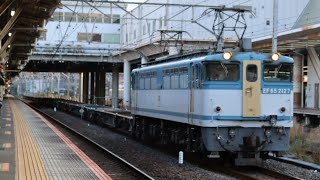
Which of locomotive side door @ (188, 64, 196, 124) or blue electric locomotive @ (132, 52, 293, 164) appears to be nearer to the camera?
blue electric locomotive @ (132, 52, 293, 164)

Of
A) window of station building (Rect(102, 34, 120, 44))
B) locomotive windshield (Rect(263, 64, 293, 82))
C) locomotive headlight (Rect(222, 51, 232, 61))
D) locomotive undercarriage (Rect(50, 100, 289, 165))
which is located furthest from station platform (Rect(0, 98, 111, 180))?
window of station building (Rect(102, 34, 120, 44))

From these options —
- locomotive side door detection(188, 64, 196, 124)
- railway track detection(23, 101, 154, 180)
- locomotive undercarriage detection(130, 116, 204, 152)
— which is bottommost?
railway track detection(23, 101, 154, 180)

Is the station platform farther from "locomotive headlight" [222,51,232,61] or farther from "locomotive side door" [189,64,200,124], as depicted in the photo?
"locomotive headlight" [222,51,232,61]

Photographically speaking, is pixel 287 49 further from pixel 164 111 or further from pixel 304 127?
pixel 164 111

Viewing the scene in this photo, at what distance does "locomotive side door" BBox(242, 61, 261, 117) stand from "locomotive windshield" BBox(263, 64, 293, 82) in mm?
256

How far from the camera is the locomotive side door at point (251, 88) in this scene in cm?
1352

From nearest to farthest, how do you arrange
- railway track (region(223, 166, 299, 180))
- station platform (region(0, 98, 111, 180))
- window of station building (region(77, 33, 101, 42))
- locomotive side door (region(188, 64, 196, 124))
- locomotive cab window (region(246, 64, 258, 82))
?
1. station platform (region(0, 98, 111, 180))
2. railway track (region(223, 166, 299, 180))
3. locomotive cab window (region(246, 64, 258, 82))
4. locomotive side door (region(188, 64, 196, 124))
5. window of station building (region(77, 33, 101, 42))

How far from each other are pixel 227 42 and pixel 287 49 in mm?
5261

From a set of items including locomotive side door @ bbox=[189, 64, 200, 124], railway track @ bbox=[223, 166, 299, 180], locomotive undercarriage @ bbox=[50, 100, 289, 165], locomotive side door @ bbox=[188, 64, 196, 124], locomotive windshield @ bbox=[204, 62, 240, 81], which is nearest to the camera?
railway track @ bbox=[223, 166, 299, 180]

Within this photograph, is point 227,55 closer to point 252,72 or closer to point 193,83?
point 252,72

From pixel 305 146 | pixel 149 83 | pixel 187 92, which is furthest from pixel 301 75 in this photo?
pixel 187 92

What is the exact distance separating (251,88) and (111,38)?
56.0 meters

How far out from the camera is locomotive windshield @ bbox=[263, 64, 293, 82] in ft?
45.5

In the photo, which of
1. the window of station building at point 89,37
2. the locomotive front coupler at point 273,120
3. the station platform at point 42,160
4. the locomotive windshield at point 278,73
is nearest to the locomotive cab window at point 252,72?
the locomotive windshield at point 278,73
